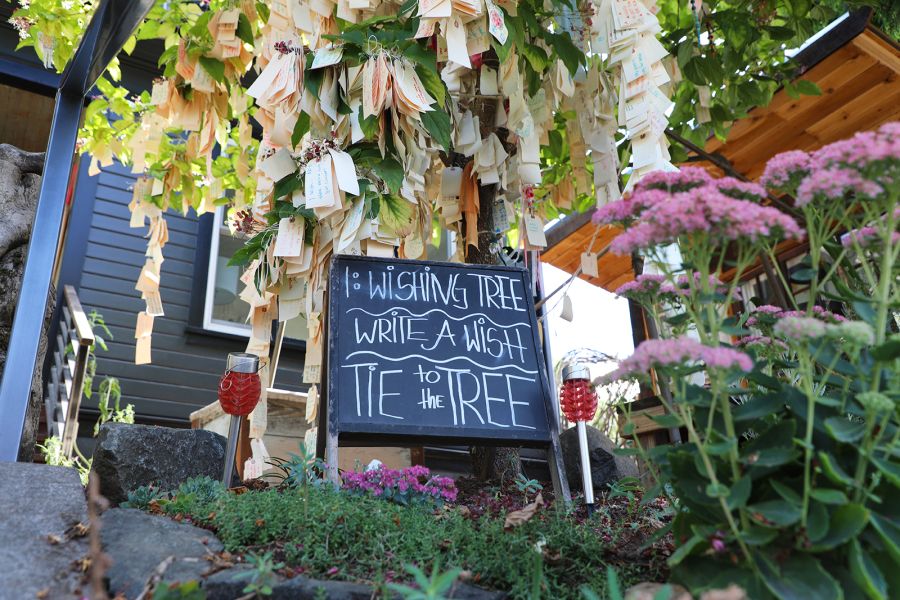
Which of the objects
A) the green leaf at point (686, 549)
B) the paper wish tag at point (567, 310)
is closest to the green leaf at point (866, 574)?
the green leaf at point (686, 549)

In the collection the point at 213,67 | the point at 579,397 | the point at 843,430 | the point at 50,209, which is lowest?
the point at 843,430

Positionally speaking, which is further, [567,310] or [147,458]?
[567,310]

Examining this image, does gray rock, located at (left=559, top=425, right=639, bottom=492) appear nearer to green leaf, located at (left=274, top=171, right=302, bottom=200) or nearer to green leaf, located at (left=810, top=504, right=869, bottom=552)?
green leaf, located at (left=274, top=171, right=302, bottom=200)

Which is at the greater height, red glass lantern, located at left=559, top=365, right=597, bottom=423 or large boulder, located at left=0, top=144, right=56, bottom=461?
large boulder, located at left=0, top=144, right=56, bottom=461

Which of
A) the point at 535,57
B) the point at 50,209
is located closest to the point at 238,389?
the point at 50,209

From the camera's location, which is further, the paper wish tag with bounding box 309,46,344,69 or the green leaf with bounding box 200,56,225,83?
the green leaf with bounding box 200,56,225,83

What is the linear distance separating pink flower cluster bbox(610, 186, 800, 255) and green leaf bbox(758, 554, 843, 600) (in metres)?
0.59

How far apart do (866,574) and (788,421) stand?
0.28m

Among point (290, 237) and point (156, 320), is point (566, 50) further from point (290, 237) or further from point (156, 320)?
point (156, 320)

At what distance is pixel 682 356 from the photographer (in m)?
1.39

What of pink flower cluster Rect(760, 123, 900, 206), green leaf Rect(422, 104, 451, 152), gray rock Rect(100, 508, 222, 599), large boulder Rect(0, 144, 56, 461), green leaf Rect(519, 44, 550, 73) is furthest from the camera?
large boulder Rect(0, 144, 56, 461)

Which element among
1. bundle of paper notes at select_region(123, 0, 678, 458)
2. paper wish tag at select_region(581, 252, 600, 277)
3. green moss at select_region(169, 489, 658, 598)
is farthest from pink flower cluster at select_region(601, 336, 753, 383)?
paper wish tag at select_region(581, 252, 600, 277)

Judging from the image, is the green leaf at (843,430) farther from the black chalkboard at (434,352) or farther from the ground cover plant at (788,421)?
the black chalkboard at (434,352)

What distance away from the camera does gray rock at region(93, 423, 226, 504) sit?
2.43 m
